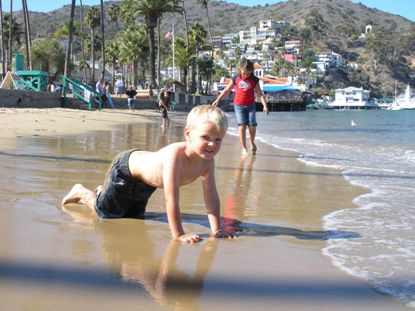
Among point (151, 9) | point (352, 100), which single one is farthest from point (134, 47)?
point (352, 100)

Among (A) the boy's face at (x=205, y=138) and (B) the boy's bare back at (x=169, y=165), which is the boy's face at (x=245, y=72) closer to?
(B) the boy's bare back at (x=169, y=165)

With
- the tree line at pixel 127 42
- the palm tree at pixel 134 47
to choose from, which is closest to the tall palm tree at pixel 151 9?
the tree line at pixel 127 42

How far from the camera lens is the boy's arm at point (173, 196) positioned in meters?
3.11

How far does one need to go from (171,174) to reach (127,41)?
2542 inches

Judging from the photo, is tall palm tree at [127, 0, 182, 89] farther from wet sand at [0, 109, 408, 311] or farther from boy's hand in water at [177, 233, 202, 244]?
boy's hand in water at [177, 233, 202, 244]

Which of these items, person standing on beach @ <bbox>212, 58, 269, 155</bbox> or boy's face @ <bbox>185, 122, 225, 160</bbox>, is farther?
person standing on beach @ <bbox>212, 58, 269, 155</bbox>

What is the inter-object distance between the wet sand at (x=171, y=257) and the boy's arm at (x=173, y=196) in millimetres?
87

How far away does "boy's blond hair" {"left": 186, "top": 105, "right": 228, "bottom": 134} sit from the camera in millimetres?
3004

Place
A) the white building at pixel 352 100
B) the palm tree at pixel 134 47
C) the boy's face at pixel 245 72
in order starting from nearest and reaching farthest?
the boy's face at pixel 245 72 → the palm tree at pixel 134 47 → the white building at pixel 352 100

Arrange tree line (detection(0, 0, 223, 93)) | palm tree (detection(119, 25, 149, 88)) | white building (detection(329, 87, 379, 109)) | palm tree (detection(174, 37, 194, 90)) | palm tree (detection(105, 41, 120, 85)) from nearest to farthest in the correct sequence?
tree line (detection(0, 0, 223, 93)) < palm tree (detection(119, 25, 149, 88)) < palm tree (detection(174, 37, 194, 90)) < palm tree (detection(105, 41, 120, 85)) < white building (detection(329, 87, 379, 109))

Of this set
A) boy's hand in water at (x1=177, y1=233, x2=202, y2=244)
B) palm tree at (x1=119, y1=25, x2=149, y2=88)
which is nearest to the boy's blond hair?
boy's hand in water at (x1=177, y1=233, x2=202, y2=244)

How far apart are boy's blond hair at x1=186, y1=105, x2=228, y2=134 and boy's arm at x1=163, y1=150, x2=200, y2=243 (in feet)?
0.84

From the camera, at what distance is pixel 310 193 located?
5059 millimetres

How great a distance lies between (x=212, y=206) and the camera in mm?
3377
